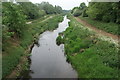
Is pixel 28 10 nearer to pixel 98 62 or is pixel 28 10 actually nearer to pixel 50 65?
pixel 50 65

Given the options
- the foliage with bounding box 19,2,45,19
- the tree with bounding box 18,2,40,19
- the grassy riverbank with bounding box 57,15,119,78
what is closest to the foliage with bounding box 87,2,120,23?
the grassy riverbank with bounding box 57,15,119,78

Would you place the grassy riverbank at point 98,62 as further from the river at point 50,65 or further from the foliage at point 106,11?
the foliage at point 106,11

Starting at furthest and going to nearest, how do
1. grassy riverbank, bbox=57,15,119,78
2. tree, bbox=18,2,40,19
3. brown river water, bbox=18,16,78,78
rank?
tree, bbox=18,2,40,19, brown river water, bbox=18,16,78,78, grassy riverbank, bbox=57,15,119,78

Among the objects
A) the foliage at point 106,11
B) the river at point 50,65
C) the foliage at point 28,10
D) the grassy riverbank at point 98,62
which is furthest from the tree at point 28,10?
the grassy riverbank at point 98,62

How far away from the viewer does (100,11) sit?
28.4 m

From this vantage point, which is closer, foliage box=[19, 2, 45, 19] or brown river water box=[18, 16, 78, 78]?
brown river water box=[18, 16, 78, 78]

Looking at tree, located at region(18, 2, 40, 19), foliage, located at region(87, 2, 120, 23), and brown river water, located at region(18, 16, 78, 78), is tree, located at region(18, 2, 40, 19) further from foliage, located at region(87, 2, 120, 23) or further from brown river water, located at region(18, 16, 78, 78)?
brown river water, located at region(18, 16, 78, 78)

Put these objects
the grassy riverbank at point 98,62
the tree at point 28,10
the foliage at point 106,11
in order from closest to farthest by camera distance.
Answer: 1. the grassy riverbank at point 98,62
2. the foliage at point 106,11
3. the tree at point 28,10

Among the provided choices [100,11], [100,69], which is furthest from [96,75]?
[100,11]

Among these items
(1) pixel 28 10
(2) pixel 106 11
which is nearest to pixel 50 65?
(2) pixel 106 11

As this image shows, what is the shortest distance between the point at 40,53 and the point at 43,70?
5.22m

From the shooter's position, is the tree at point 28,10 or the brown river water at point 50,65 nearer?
the brown river water at point 50,65

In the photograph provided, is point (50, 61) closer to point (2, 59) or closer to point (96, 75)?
point (2, 59)

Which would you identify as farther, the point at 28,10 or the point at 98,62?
the point at 28,10
